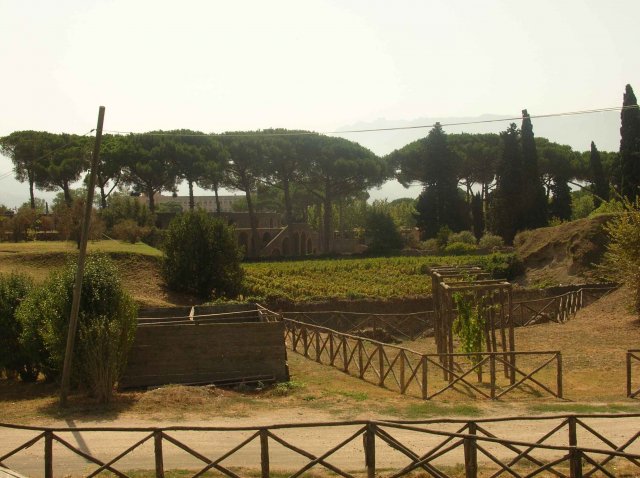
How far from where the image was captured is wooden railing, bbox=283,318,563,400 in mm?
15273

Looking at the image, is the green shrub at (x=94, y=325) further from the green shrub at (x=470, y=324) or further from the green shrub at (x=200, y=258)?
the green shrub at (x=200, y=258)

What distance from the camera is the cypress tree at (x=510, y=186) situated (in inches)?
2138

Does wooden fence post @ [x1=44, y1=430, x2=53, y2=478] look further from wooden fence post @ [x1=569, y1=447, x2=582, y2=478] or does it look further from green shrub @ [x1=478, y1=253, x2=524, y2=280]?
green shrub @ [x1=478, y1=253, x2=524, y2=280]

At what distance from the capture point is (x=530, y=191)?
54062 mm

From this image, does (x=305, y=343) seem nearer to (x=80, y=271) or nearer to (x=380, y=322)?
(x=380, y=322)

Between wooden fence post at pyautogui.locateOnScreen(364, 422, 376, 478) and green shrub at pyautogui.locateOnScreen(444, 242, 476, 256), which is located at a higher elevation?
green shrub at pyautogui.locateOnScreen(444, 242, 476, 256)

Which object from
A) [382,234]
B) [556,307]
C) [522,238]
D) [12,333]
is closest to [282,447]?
[12,333]

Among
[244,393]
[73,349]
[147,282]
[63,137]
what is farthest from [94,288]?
[63,137]

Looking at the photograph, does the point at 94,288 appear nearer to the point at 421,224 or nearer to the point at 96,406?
the point at 96,406

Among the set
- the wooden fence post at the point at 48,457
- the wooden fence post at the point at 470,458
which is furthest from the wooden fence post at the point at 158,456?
the wooden fence post at the point at 470,458

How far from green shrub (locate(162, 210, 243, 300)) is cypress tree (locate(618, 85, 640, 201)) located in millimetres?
26183

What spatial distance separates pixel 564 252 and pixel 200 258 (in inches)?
799

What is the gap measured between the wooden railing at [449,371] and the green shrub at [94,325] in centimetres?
594

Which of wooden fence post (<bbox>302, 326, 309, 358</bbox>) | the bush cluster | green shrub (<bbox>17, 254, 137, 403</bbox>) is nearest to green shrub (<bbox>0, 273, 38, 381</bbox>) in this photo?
the bush cluster
